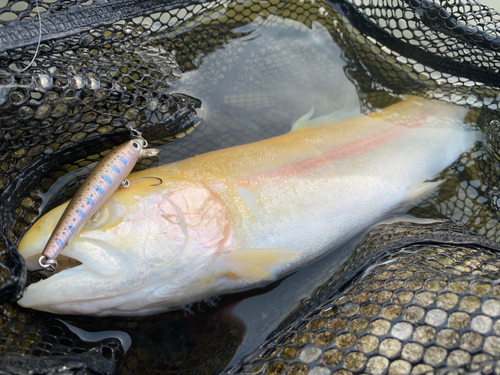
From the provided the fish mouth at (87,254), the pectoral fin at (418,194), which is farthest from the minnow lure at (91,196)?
the pectoral fin at (418,194)

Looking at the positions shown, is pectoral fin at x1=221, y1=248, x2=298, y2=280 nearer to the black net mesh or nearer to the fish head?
the fish head

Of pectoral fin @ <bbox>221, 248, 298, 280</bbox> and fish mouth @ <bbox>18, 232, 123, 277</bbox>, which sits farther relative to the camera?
pectoral fin @ <bbox>221, 248, 298, 280</bbox>

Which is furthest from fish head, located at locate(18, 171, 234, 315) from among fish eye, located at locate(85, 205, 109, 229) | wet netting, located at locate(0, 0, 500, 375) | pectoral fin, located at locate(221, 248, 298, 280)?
wet netting, located at locate(0, 0, 500, 375)

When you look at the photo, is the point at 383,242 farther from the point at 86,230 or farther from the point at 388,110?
the point at 86,230

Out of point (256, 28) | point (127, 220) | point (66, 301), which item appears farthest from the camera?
point (256, 28)

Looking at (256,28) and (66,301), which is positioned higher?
(256,28)

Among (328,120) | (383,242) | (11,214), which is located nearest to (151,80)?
(11,214)

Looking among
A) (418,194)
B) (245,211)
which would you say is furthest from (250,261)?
(418,194)

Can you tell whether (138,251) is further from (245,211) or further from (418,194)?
(418,194)

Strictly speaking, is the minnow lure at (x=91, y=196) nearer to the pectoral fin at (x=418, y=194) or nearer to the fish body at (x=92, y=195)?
the fish body at (x=92, y=195)
